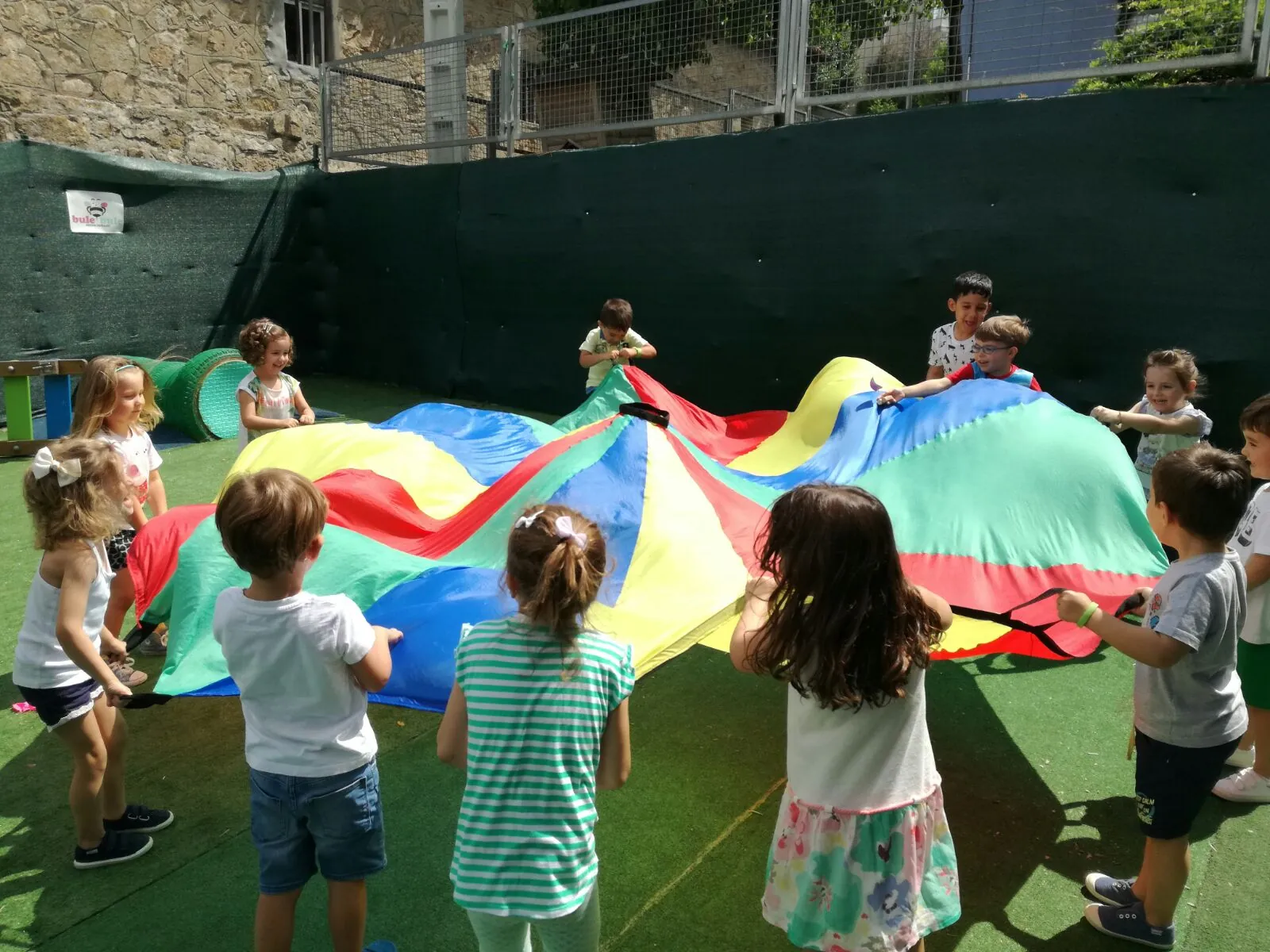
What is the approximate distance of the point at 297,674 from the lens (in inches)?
64.8

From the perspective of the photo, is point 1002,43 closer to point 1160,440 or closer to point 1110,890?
point 1160,440

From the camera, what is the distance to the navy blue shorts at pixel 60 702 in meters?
2.07

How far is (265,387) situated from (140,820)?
73.8 inches

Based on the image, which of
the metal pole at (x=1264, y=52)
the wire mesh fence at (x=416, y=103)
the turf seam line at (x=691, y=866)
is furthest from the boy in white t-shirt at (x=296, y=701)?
the wire mesh fence at (x=416, y=103)

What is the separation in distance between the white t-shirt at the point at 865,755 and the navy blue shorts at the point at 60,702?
1565mm

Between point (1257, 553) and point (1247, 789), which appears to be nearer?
point (1257, 553)

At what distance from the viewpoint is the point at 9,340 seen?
6688mm

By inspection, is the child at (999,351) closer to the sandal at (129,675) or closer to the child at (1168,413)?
the child at (1168,413)

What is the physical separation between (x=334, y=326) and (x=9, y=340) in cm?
263

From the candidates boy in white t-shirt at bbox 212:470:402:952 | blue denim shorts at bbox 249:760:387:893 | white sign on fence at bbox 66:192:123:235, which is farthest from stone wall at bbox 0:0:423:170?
blue denim shorts at bbox 249:760:387:893

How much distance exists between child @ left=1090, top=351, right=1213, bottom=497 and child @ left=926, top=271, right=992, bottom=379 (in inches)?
27.6

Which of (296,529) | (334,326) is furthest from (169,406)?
(296,529)

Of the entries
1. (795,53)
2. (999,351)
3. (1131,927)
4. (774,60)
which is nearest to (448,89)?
(774,60)

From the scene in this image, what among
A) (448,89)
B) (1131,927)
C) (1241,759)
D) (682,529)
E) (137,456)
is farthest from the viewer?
(448,89)
